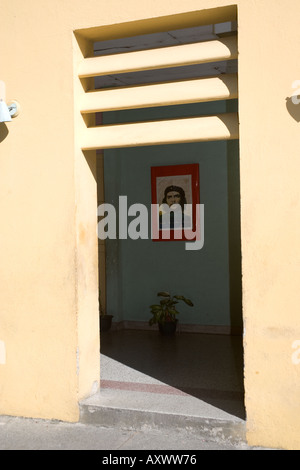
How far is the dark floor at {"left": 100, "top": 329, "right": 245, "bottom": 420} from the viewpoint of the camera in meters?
4.50

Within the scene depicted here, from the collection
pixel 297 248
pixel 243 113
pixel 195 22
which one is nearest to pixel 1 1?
pixel 195 22

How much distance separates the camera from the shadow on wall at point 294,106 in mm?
3865

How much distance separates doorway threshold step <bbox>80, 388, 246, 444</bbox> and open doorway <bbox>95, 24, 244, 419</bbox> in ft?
5.31

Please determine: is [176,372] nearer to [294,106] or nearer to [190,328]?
[190,328]

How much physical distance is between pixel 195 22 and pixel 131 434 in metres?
3.24

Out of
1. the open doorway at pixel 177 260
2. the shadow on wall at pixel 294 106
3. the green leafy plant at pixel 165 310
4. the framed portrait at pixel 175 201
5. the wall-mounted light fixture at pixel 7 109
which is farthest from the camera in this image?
the framed portrait at pixel 175 201

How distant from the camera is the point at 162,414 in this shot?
14.0 ft

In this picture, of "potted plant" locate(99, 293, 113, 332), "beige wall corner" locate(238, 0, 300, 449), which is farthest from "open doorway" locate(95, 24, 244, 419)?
"beige wall corner" locate(238, 0, 300, 449)

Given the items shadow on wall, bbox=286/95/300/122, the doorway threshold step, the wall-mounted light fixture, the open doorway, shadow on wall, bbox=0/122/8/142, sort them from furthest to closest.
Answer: the open doorway
shadow on wall, bbox=0/122/8/142
the wall-mounted light fixture
the doorway threshold step
shadow on wall, bbox=286/95/300/122

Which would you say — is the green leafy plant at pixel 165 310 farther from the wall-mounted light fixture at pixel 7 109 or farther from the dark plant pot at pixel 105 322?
the wall-mounted light fixture at pixel 7 109

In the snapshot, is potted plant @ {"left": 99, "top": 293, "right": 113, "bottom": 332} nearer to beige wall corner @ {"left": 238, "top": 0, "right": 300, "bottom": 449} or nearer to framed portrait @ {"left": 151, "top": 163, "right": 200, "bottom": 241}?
framed portrait @ {"left": 151, "top": 163, "right": 200, "bottom": 241}

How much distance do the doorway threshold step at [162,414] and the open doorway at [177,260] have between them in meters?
1.62

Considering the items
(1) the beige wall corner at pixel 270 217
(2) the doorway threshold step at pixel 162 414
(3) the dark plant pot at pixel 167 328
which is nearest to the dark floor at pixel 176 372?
(2) the doorway threshold step at pixel 162 414

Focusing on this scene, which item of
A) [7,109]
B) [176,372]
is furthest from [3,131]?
[176,372]
